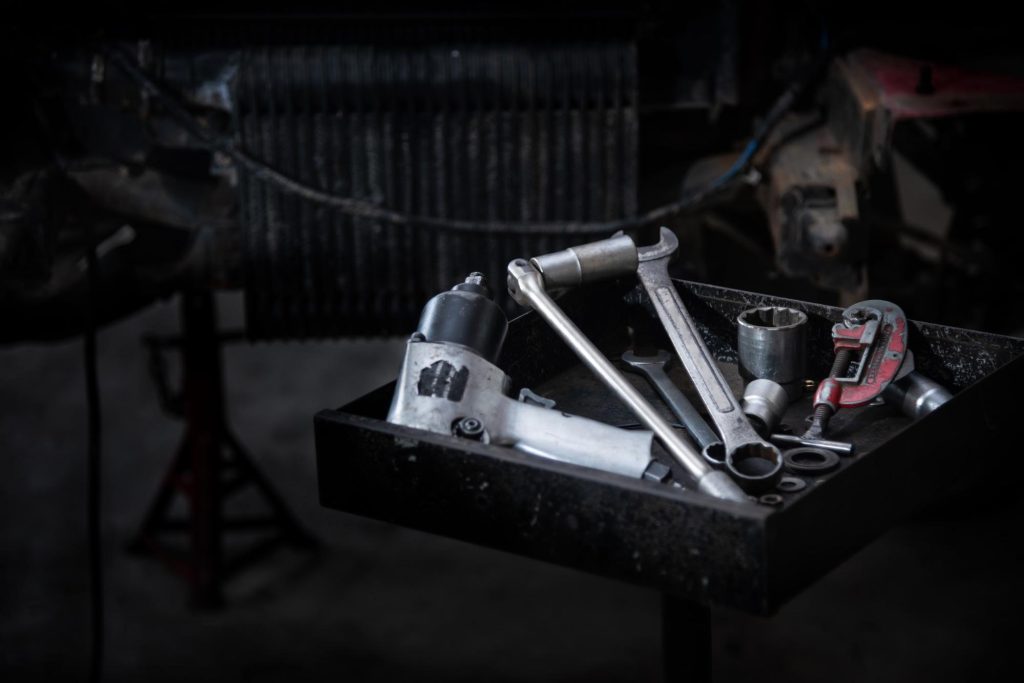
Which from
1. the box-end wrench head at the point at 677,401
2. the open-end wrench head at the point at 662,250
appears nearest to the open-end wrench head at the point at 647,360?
the box-end wrench head at the point at 677,401

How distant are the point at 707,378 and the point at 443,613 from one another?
1649 millimetres

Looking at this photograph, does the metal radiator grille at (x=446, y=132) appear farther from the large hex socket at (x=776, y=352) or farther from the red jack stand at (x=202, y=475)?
the large hex socket at (x=776, y=352)

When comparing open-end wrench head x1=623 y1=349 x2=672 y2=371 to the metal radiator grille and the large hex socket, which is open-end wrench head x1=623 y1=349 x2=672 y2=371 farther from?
the metal radiator grille

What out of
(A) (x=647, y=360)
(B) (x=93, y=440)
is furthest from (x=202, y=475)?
(A) (x=647, y=360)

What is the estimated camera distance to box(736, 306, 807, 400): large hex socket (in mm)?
1365

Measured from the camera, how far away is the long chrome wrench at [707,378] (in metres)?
1.21

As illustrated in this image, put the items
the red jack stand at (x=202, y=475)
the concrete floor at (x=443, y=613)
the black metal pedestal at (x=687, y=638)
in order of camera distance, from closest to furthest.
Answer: the black metal pedestal at (x=687, y=638) → the concrete floor at (x=443, y=613) → the red jack stand at (x=202, y=475)

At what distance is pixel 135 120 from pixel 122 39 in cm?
15

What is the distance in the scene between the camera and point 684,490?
1111 mm

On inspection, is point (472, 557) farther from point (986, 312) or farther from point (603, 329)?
point (603, 329)

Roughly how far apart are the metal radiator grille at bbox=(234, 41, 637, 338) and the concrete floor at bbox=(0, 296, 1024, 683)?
0.81m

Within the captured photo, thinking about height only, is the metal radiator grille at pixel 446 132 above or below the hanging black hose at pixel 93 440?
above

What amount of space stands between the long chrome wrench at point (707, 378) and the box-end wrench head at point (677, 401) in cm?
1

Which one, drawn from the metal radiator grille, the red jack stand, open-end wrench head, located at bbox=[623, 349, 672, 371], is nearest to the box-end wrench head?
open-end wrench head, located at bbox=[623, 349, 672, 371]
